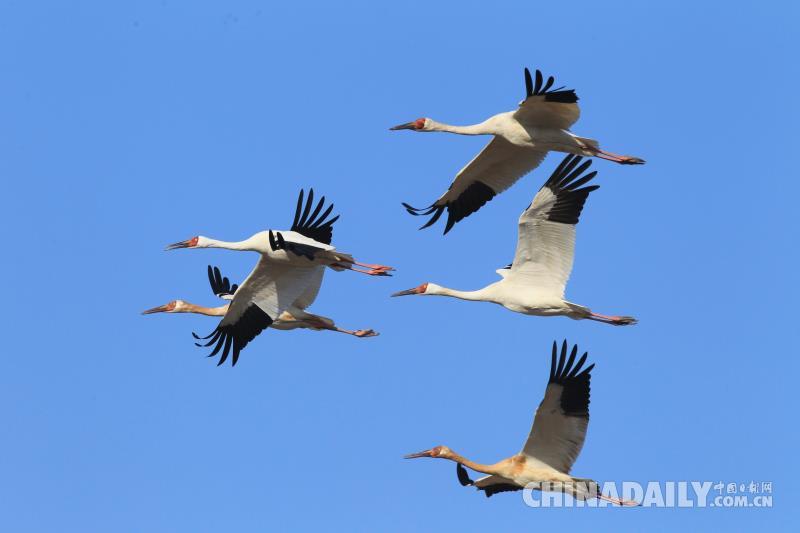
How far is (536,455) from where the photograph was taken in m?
18.1

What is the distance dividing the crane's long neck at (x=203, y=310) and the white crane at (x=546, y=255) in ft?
17.2

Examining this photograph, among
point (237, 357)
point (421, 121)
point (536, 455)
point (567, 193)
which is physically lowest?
point (536, 455)

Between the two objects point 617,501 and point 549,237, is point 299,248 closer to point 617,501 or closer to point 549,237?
point 549,237

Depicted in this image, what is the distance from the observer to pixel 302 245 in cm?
1912

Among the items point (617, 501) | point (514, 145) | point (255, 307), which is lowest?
point (617, 501)

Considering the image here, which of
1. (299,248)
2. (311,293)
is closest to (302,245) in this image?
(299,248)

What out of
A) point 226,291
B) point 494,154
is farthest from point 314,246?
point 226,291

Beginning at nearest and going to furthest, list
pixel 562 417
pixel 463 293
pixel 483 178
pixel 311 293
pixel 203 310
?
pixel 562 417
pixel 463 293
pixel 483 178
pixel 311 293
pixel 203 310

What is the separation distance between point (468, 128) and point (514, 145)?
2.15 feet

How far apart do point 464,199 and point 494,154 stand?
3.01ft

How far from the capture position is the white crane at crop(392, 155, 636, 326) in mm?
18859

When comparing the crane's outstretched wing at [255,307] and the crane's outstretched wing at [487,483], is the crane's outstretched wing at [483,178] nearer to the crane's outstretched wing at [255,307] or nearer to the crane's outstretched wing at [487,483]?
the crane's outstretched wing at [255,307]

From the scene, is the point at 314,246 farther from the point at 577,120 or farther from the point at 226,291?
the point at 226,291

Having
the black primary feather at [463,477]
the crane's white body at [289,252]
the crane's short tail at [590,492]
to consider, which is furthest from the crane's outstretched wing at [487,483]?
the crane's white body at [289,252]
